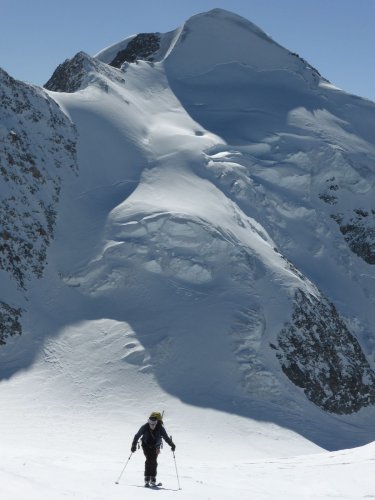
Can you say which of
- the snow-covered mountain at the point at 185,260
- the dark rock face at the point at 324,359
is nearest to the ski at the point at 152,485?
the snow-covered mountain at the point at 185,260

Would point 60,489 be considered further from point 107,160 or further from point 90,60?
point 90,60

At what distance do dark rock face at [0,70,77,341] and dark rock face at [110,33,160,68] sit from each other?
24.1 metres

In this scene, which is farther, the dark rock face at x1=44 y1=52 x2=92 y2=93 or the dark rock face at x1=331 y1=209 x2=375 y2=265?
the dark rock face at x1=44 y1=52 x2=92 y2=93

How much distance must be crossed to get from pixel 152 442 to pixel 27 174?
94.5ft

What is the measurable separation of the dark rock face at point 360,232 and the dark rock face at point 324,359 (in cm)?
987

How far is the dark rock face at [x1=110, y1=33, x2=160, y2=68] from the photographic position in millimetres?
69938

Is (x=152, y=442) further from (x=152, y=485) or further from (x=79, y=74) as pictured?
(x=79, y=74)

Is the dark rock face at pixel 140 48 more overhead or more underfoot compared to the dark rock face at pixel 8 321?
more overhead

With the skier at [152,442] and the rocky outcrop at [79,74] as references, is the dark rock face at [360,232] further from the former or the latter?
the skier at [152,442]

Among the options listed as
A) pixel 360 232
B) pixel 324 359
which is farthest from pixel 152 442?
pixel 360 232

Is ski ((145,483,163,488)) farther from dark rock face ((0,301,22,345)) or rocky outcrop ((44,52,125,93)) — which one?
rocky outcrop ((44,52,125,93))

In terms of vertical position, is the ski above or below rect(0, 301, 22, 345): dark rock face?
above

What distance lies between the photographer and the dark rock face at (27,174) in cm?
3791

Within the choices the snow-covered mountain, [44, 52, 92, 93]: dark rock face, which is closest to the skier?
the snow-covered mountain
